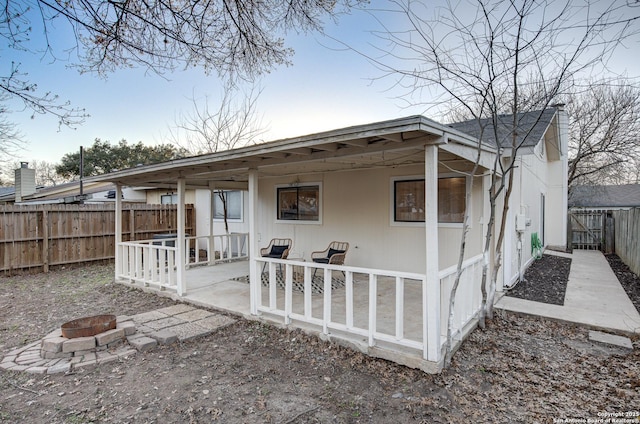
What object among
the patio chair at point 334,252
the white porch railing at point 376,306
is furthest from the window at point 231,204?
the white porch railing at point 376,306

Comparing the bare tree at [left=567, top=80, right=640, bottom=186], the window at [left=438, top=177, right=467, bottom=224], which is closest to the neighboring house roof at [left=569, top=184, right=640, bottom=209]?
the bare tree at [left=567, top=80, right=640, bottom=186]

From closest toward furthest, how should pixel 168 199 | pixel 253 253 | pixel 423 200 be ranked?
1. pixel 253 253
2. pixel 423 200
3. pixel 168 199

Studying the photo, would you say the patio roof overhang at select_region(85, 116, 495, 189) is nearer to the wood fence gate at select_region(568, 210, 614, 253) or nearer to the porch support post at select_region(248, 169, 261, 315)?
the porch support post at select_region(248, 169, 261, 315)

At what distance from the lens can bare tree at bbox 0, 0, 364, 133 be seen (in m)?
2.75

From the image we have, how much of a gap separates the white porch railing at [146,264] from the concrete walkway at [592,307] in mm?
5279

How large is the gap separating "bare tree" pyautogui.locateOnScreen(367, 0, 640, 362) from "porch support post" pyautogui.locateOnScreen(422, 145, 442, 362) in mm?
Answer: 371

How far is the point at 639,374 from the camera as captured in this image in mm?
3062

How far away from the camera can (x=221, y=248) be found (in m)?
8.77

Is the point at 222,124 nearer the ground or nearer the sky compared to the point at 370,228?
nearer the sky

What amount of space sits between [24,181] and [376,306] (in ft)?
51.1

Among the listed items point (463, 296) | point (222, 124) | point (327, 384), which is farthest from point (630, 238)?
point (222, 124)

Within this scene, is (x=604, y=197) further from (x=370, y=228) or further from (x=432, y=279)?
(x=432, y=279)

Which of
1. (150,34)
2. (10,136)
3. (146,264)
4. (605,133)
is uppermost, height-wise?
(605,133)

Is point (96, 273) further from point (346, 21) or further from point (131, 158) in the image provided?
point (131, 158)
